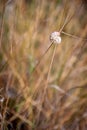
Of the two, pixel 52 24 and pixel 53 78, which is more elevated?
pixel 52 24

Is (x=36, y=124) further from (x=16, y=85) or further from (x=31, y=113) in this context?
(x=16, y=85)

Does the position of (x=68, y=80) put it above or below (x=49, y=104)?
above

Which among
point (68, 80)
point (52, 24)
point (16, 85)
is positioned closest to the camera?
point (16, 85)

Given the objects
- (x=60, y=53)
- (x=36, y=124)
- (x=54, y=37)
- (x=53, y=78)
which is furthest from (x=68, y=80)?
(x=54, y=37)

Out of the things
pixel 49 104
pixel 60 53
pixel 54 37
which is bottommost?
pixel 54 37

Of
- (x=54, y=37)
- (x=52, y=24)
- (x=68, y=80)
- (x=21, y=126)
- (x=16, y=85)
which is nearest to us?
(x=54, y=37)

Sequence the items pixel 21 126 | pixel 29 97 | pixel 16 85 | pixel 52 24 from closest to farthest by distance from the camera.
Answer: pixel 29 97 → pixel 21 126 → pixel 16 85 → pixel 52 24

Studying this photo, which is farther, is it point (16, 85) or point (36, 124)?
point (16, 85)

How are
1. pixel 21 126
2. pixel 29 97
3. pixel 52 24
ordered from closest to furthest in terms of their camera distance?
pixel 29 97 → pixel 21 126 → pixel 52 24

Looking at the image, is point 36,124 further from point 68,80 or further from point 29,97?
point 68,80
